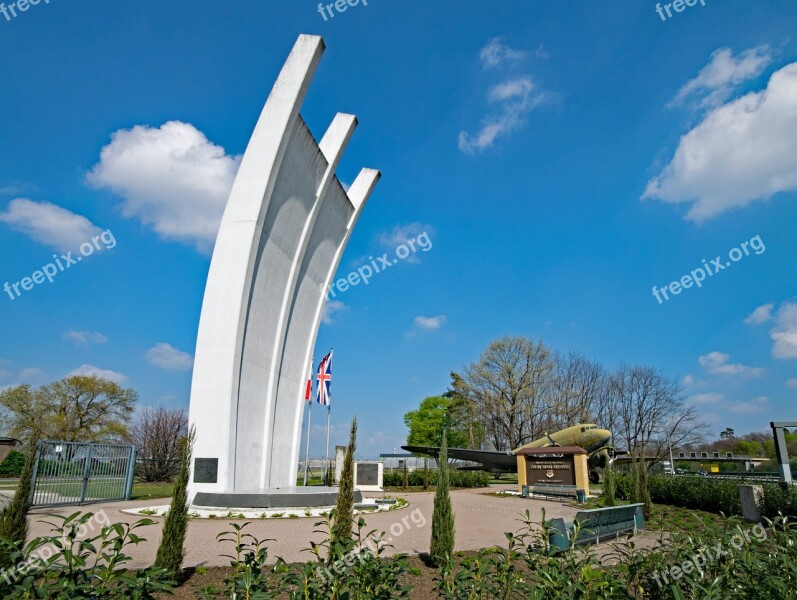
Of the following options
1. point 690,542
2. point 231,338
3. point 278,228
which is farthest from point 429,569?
point 278,228

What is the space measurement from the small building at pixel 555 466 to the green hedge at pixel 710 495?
67.6 inches

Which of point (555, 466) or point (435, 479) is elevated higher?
point (555, 466)

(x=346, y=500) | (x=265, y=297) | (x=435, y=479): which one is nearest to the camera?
(x=346, y=500)

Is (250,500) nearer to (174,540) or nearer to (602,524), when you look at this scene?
(174,540)

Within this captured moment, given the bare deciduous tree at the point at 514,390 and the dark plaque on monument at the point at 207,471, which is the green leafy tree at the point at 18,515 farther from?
the bare deciduous tree at the point at 514,390

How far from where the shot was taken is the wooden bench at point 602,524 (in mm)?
8281

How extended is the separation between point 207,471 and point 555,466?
1469cm

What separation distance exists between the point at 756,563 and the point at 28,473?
305 inches

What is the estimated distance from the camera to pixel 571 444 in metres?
28.1

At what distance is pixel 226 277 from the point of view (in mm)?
14297

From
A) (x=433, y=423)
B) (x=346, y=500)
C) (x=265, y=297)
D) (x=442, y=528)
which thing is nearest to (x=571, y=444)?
(x=265, y=297)

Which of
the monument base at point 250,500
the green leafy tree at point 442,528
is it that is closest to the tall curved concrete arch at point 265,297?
the monument base at point 250,500

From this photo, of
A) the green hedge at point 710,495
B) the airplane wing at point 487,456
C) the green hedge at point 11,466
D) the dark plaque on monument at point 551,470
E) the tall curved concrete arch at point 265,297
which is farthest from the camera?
the airplane wing at point 487,456

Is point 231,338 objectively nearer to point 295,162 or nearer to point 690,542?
point 295,162
